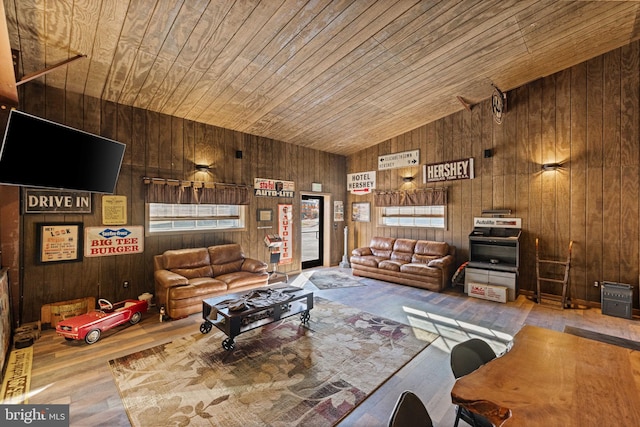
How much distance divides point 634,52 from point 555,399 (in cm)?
570

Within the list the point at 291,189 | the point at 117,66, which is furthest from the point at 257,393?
the point at 291,189

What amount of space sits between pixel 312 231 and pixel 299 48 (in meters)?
4.83

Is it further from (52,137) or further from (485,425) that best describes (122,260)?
(485,425)

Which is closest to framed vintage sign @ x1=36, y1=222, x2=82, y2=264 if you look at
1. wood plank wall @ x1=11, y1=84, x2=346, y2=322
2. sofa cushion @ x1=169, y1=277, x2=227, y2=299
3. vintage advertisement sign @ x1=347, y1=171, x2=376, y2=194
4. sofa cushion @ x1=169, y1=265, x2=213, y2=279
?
wood plank wall @ x1=11, y1=84, x2=346, y2=322

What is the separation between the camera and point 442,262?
5301mm

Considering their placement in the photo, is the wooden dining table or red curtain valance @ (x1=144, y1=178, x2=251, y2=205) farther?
red curtain valance @ (x1=144, y1=178, x2=251, y2=205)

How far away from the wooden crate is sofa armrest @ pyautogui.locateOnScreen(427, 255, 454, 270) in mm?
5538

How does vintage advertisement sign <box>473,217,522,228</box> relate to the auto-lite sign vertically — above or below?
below

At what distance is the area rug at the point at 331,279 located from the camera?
5.55 m

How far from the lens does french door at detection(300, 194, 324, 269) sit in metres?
7.22

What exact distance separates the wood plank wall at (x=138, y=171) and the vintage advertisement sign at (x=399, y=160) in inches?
89.6

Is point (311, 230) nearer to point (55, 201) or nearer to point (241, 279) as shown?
point (241, 279)

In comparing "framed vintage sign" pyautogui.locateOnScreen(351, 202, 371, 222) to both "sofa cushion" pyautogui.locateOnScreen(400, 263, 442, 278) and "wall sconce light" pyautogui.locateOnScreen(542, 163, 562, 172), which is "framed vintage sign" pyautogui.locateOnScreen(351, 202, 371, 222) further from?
"wall sconce light" pyautogui.locateOnScreen(542, 163, 562, 172)

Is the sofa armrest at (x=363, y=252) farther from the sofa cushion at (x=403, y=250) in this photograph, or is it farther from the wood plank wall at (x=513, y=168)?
the wood plank wall at (x=513, y=168)
